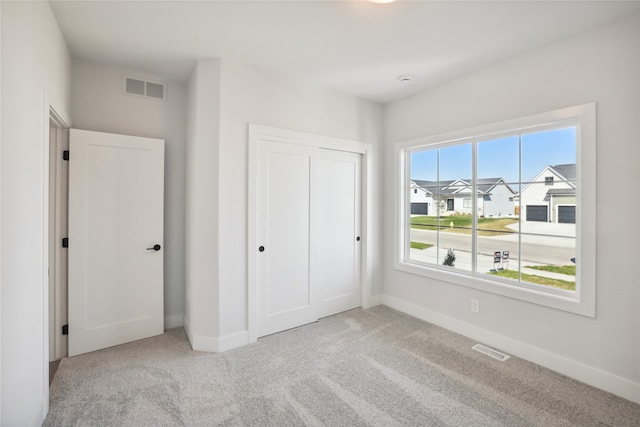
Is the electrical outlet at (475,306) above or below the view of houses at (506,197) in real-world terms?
below

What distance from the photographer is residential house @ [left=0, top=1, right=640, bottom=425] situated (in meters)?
1.66

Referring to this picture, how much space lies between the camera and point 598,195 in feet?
7.27

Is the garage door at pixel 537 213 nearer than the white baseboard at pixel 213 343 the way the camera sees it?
Yes

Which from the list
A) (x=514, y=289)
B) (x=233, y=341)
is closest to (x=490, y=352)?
(x=514, y=289)

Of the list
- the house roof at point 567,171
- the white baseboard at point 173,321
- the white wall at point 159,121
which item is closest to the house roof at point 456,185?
the house roof at point 567,171

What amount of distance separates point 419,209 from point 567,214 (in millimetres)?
1478

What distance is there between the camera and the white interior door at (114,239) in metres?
2.65

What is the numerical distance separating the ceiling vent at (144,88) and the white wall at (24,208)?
0.91 m

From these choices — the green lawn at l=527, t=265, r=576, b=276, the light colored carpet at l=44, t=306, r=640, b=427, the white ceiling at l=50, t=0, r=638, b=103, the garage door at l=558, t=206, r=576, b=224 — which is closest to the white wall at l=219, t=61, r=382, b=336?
the white ceiling at l=50, t=0, r=638, b=103

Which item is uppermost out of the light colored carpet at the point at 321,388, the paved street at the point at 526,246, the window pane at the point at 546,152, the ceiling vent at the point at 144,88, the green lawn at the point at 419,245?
the ceiling vent at the point at 144,88

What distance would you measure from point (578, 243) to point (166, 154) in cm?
387

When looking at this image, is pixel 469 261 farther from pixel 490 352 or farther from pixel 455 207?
pixel 490 352

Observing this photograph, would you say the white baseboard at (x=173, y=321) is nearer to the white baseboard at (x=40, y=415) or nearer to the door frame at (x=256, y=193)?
the door frame at (x=256, y=193)

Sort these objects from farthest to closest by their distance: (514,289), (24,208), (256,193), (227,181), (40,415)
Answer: (256,193), (227,181), (514,289), (40,415), (24,208)
